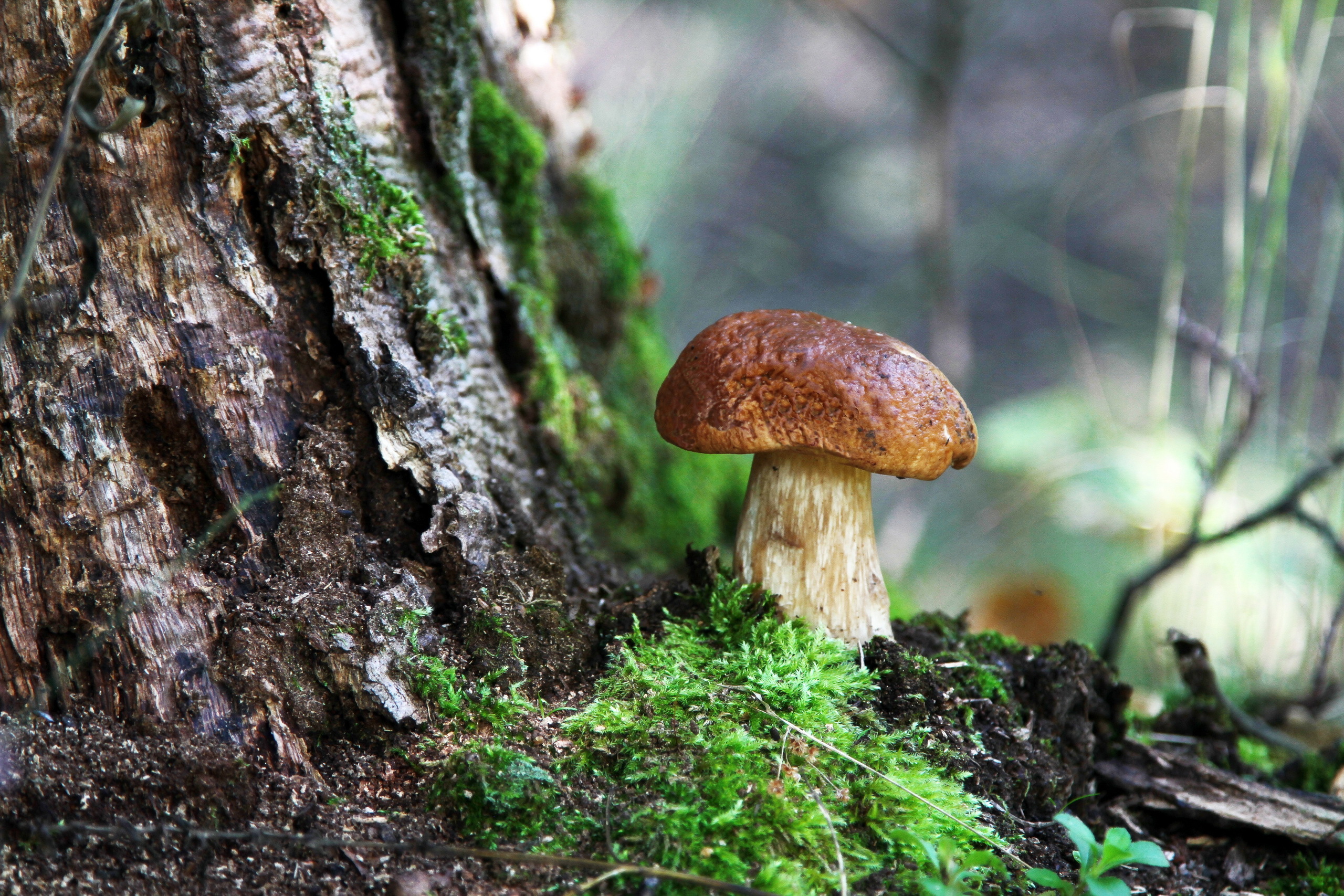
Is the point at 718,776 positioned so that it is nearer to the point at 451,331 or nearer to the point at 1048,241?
the point at 451,331

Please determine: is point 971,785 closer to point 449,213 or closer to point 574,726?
point 574,726

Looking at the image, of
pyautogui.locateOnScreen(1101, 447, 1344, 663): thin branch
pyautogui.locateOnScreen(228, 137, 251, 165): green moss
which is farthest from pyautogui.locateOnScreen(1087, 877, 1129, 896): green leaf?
pyautogui.locateOnScreen(228, 137, 251, 165): green moss

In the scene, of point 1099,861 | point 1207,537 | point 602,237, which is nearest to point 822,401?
point 1099,861

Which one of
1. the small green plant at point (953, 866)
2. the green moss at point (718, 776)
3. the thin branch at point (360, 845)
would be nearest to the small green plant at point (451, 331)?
the green moss at point (718, 776)

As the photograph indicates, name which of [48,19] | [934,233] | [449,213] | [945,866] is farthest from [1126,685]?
[934,233]

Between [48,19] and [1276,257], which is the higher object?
[1276,257]

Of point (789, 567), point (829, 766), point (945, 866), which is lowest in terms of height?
point (945, 866)

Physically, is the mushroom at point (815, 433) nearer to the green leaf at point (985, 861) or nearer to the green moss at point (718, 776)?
the green moss at point (718, 776)
